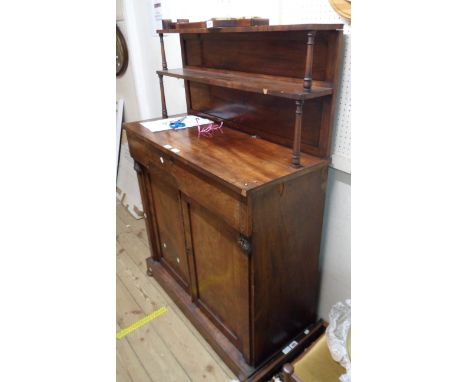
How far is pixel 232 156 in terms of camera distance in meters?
1.25

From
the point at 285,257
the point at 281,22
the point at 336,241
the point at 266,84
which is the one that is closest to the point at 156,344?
the point at 285,257

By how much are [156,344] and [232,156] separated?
3.62 ft

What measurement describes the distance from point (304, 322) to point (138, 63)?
2.04m

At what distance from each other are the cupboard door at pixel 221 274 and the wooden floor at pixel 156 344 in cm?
18

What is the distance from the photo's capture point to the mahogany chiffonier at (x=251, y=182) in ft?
3.66

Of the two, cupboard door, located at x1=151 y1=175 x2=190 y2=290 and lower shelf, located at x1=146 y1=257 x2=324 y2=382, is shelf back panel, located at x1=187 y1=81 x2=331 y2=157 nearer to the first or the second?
cupboard door, located at x1=151 y1=175 x2=190 y2=290

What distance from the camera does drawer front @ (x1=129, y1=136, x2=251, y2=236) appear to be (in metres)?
1.10

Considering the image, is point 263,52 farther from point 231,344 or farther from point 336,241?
point 231,344

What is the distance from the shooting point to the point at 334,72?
43.7 inches

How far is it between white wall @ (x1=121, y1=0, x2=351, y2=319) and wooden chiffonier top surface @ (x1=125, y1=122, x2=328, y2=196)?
0.78 ft

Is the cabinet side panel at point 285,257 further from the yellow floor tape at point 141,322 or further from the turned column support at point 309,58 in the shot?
the yellow floor tape at point 141,322
